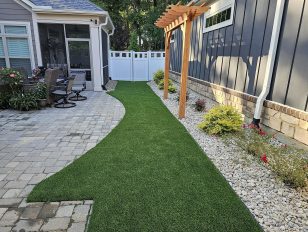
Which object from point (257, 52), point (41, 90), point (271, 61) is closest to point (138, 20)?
point (41, 90)

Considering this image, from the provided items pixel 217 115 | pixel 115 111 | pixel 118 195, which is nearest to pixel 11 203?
pixel 118 195

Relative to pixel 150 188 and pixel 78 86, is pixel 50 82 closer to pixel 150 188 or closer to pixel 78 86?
pixel 78 86

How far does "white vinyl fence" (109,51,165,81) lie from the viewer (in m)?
13.2

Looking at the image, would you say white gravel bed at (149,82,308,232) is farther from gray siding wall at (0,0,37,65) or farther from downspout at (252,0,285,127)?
gray siding wall at (0,0,37,65)

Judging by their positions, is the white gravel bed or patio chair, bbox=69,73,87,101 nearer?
the white gravel bed

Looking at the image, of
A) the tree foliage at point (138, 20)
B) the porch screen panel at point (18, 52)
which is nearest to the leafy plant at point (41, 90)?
the porch screen panel at point (18, 52)

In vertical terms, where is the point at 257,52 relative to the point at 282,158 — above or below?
above

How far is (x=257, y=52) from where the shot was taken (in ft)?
14.8

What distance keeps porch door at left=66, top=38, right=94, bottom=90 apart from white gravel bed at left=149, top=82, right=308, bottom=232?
6.89 meters

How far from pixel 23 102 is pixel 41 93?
0.57 metres

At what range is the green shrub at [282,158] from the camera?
2668mm

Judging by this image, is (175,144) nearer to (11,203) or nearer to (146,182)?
(146,182)

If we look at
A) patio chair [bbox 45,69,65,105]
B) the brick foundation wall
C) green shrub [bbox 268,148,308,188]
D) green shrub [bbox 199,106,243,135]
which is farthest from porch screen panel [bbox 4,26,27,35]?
green shrub [bbox 268,148,308,188]

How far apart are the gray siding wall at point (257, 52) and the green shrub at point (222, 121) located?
2.25 feet
